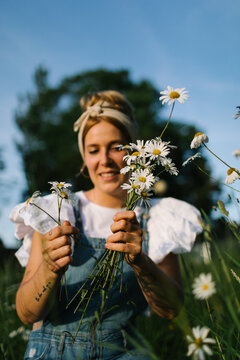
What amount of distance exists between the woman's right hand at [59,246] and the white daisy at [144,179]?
37 centimetres

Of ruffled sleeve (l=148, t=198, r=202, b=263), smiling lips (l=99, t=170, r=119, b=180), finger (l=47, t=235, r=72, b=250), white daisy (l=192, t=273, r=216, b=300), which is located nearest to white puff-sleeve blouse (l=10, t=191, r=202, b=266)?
ruffled sleeve (l=148, t=198, r=202, b=263)

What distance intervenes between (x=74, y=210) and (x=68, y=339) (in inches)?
32.5

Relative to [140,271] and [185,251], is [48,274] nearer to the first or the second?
[140,271]

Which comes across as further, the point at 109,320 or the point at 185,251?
the point at 185,251

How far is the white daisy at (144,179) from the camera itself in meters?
1.11

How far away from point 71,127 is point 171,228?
2102 centimetres

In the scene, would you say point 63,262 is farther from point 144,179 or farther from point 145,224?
point 145,224

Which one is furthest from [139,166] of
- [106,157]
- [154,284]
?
[106,157]

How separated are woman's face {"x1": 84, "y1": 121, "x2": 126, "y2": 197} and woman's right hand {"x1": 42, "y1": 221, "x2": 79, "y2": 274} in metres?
0.87

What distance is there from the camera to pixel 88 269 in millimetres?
1879

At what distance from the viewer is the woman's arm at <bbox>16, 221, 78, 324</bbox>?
129cm

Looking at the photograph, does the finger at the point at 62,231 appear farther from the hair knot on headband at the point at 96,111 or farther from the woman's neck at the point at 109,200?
the hair knot on headband at the point at 96,111

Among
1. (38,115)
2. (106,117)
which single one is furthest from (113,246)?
(38,115)

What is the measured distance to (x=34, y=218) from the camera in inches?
70.1
